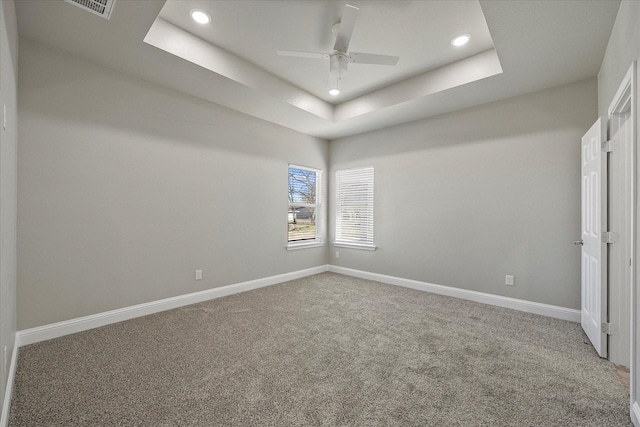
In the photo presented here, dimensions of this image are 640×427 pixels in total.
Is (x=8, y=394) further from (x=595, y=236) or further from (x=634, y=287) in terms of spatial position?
(x=595, y=236)

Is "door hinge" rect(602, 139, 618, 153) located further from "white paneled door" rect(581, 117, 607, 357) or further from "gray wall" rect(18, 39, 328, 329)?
"gray wall" rect(18, 39, 328, 329)

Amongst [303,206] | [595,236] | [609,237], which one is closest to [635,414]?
[609,237]

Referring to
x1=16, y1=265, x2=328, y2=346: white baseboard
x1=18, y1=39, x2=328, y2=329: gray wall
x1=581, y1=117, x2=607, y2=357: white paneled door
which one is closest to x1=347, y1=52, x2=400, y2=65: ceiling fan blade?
x1=581, y1=117, x2=607, y2=357: white paneled door

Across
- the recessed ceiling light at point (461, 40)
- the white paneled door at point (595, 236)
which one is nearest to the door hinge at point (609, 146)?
the white paneled door at point (595, 236)

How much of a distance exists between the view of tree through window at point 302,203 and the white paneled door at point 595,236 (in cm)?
381

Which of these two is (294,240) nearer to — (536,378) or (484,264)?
(484,264)

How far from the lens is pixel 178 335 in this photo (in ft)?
8.78

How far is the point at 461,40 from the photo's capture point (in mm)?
2832

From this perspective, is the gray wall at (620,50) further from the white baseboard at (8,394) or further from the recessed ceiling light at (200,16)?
the white baseboard at (8,394)

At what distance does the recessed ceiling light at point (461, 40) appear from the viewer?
277 cm

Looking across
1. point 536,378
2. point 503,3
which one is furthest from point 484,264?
point 503,3

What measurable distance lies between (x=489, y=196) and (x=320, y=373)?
122 inches

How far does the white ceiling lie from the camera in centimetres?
220

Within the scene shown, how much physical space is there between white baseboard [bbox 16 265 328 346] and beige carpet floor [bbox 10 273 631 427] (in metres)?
0.10
